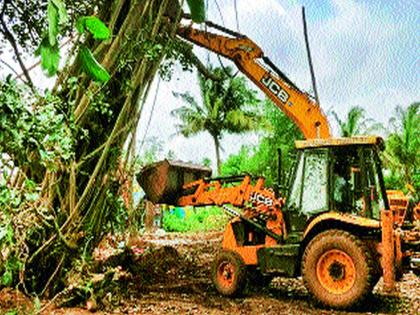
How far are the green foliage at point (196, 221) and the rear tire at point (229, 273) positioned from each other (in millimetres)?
13067

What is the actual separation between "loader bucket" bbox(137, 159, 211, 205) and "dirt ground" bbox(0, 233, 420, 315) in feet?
3.75

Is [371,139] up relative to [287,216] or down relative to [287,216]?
up

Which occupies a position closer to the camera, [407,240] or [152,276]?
[407,240]

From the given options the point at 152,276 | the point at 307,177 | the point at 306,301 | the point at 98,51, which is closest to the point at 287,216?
the point at 307,177

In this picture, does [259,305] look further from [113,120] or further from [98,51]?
[98,51]

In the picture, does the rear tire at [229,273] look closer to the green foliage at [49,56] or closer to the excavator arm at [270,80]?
the excavator arm at [270,80]

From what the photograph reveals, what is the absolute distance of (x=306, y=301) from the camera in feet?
22.7

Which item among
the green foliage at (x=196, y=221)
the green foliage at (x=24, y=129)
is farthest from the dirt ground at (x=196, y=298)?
the green foliage at (x=196, y=221)

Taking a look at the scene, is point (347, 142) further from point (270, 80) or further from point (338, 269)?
point (270, 80)

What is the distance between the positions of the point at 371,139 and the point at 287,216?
4.49ft

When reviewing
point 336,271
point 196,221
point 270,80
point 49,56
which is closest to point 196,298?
point 336,271

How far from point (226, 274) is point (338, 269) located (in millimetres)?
1527

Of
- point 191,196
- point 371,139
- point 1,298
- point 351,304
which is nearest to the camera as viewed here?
point 1,298

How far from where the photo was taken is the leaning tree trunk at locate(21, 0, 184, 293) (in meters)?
4.93
